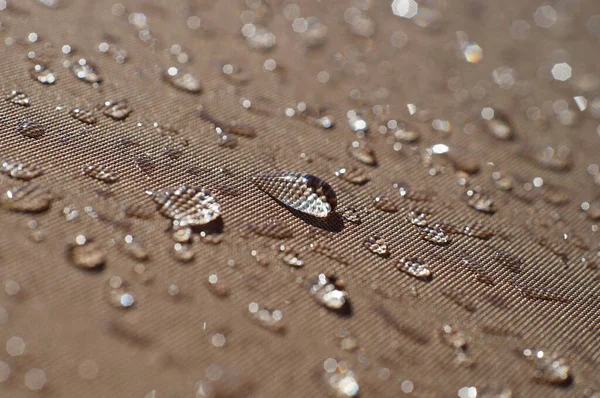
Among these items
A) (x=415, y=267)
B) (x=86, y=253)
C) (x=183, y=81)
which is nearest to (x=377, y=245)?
(x=415, y=267)

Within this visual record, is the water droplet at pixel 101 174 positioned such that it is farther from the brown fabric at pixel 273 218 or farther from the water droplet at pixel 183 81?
the water droplet at pixel 183 81

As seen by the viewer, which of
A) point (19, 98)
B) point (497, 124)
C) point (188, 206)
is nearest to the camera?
point (188, 206)

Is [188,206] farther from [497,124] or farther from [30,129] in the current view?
[497,124]

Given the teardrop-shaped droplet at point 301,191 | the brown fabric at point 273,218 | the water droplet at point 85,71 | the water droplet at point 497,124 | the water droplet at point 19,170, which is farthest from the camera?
the water droplet at point 497,124

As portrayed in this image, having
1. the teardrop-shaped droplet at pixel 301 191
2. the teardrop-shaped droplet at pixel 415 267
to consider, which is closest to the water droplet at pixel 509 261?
the teardrop-shaped droplet at pixel 415 267

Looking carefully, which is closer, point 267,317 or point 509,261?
point 267,317

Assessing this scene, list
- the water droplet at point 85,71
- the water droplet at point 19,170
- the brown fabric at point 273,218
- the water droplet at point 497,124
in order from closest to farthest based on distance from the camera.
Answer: the brown fabric at point 273,218, the water droplet at point 19,170, the water droplet at point 85,71, the water droplet at point 497,124

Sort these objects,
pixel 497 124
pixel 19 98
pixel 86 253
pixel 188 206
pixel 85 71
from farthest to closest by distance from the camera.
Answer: pixel 497 124 → pixel 85 71 → pixel 19 98 → pixel 188 206 → pixel 86 253
